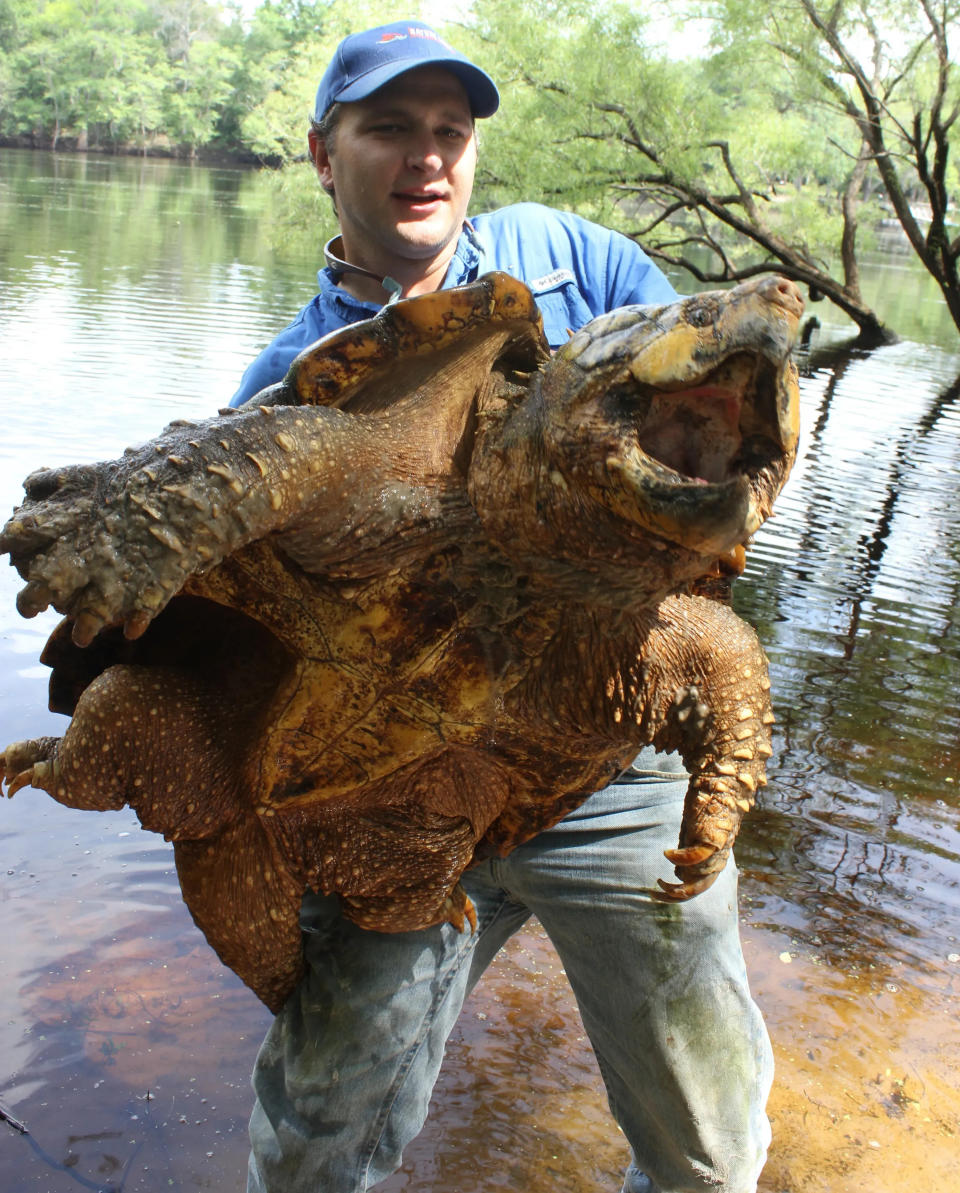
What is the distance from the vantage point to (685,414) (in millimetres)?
1611

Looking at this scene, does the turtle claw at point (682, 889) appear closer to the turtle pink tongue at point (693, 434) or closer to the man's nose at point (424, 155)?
the turtle pink tongue at point (693, 434)

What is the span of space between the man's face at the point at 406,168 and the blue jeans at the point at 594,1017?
4.20 ft

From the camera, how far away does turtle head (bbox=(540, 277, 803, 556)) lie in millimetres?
1476

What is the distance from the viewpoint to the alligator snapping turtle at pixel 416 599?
1589 mm

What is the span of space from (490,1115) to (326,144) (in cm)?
272

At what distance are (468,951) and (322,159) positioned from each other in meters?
1.99

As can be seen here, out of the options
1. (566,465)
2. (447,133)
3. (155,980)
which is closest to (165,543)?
(566,465)

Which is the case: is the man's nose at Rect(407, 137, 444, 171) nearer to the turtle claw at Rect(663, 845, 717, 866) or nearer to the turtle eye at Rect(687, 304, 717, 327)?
the turtle eye at Rect(687, 304, 717, 327)

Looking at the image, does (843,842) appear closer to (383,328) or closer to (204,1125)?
(204,1125)

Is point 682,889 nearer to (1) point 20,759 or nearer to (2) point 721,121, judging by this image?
(1) point 20,759

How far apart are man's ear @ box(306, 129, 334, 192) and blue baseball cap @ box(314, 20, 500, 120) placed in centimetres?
17

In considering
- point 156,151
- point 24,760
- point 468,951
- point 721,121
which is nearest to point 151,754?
point 24,760

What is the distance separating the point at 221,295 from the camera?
17938 mm

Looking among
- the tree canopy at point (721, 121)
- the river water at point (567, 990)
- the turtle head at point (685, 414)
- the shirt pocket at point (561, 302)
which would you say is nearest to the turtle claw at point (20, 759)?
the turtle head at point (685, 414)
